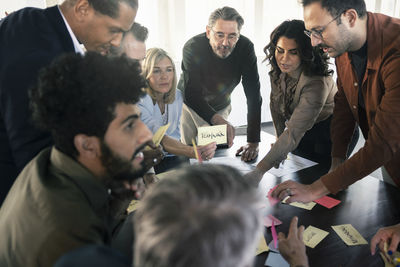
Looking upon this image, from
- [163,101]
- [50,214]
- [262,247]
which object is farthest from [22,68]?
[163,101]

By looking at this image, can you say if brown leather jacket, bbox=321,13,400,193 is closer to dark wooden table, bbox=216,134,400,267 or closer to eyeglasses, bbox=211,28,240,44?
dark wooden table, bbox=216,134,400,267

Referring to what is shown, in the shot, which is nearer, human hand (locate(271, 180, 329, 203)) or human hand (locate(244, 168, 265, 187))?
human hand (locate(271, 180, 329, 203))

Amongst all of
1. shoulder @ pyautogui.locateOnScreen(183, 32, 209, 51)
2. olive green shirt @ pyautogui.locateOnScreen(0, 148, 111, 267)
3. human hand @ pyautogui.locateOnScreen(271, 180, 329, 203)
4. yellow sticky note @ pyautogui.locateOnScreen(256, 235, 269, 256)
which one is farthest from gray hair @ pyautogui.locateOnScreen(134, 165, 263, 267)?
shoulder @ pyautogui.locateOnScreen(183, 32, 209, 51)

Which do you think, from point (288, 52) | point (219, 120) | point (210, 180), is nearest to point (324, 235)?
point (210, 180)

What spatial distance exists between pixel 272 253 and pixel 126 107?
741 millimetres

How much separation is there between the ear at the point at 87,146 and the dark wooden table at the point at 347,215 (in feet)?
2.25

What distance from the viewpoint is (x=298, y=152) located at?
2.14 m

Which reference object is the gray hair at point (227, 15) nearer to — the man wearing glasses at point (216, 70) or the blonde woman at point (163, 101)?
the man wearing glasses at point (216, 70)

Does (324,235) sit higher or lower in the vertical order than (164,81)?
lower

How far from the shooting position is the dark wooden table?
1.04m

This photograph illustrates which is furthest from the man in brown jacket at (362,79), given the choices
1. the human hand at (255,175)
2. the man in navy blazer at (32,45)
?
the man in navy blazer at (32,45)

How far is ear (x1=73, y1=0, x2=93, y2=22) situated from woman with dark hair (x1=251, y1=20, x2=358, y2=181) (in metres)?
1.18

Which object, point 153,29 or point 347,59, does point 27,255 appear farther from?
point 153,29

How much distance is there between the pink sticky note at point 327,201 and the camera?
1.38 metres
